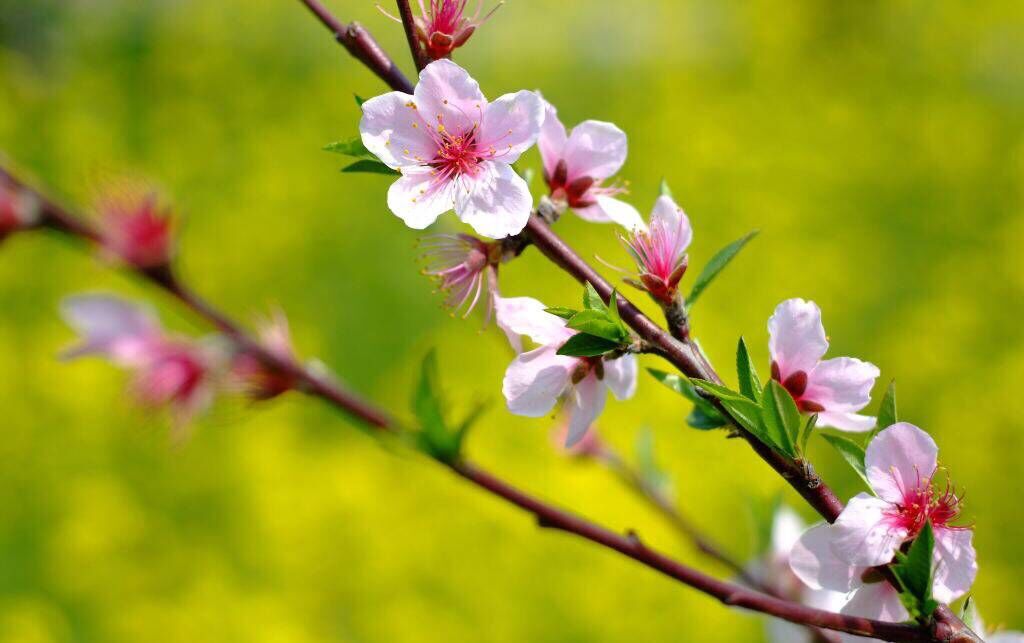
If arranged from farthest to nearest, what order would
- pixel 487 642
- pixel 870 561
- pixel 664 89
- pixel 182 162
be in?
1. pixel 664 89
2. pixel 182 162
3. pixel 487 642
4. pixel 870 561

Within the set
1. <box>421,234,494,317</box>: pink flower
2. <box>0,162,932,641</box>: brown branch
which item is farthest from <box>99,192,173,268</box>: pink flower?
<box>421,234,494,317</box>: pink flower

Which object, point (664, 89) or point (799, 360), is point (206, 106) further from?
point (799, 360)

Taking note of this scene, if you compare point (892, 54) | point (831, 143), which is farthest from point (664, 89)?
point (892, 54)

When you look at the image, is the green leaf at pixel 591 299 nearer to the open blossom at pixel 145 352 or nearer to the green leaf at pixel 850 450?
the green leaf at pixel 850 450

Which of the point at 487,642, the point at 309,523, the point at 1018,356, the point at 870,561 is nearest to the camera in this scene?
the point at 870,561

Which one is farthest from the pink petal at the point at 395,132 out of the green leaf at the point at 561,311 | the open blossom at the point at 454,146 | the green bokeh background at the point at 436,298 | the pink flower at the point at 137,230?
the green bokeh background at the point at 436,298

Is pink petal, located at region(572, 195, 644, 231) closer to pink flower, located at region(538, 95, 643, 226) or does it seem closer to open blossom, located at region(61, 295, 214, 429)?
pink flower, located at region(538, 95, 643, 226)
